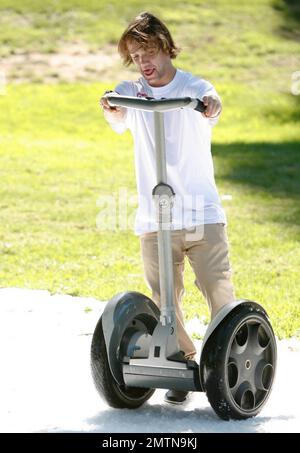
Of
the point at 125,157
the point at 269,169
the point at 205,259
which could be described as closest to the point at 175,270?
the point at 205,259

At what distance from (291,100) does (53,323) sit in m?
12.5

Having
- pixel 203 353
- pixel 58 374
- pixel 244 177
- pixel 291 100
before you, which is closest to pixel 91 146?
pixel 244 177

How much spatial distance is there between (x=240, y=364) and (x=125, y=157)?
31.5 ft

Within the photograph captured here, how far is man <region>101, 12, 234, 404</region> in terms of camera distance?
4484mm

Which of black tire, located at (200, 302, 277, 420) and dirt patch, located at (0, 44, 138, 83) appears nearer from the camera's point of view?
black tire, located at (200, 302, 277, 420)

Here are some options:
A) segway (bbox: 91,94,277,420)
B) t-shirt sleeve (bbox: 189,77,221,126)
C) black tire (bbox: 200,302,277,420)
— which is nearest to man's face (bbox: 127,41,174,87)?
t-shirt sleeve (bbox: 189,77,221,126)

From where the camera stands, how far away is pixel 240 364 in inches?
169

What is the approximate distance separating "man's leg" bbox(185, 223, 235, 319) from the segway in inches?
9.3

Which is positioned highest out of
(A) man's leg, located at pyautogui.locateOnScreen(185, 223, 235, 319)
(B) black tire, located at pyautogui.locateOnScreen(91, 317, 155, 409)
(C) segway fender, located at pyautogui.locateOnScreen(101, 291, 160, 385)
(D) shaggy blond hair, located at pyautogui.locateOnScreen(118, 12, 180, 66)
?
(D) shaggy blond hair, located at pyautogui.locateOnScreen(118, 12, 180, 66)

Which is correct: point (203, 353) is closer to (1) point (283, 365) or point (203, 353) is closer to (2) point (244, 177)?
(1) point (283, 365)

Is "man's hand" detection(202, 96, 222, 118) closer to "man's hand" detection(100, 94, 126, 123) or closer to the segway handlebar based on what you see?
the segway handlebar

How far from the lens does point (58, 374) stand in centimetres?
517

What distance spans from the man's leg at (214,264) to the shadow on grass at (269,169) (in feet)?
19.3

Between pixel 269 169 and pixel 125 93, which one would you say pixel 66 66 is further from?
pixel 125 93
